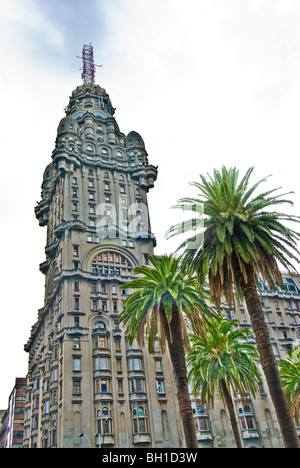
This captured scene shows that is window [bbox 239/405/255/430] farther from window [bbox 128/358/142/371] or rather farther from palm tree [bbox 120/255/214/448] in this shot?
palm tree [bbox 120/255/214/448]

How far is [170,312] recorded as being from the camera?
3453 cm

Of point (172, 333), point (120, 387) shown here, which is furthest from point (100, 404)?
point (172, 333)

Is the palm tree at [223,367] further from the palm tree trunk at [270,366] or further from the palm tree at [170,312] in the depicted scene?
the palm tree trunk at [270,366]

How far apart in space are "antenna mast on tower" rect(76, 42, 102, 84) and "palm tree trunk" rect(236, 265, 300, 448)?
9666 centimetres

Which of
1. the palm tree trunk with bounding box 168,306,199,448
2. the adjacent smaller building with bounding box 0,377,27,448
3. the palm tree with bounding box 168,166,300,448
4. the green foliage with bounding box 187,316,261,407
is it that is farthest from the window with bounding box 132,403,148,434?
the adjacent smaller building with bounding box 0,377,27,448

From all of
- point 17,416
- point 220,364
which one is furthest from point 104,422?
point 17,416

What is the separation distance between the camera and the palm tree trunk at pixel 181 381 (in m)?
31.5

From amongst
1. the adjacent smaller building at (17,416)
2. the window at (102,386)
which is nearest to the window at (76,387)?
the window at (102,386)

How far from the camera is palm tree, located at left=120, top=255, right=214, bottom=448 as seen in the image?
33.8 meters

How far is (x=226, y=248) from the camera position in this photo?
2731 cm

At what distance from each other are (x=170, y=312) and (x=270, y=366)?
11.1 metres

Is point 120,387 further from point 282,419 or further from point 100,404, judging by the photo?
point 282,419

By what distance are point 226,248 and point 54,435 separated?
44.6 m

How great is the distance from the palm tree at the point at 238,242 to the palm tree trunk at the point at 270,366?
65mm
